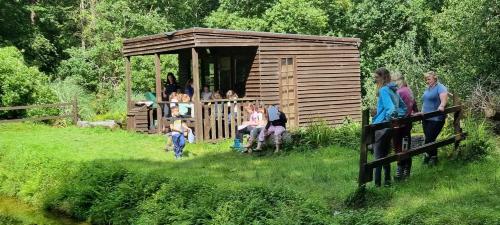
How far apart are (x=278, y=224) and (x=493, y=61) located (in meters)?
13.1

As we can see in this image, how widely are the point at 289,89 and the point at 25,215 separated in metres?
8.77

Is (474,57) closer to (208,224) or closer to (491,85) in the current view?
(491,85)

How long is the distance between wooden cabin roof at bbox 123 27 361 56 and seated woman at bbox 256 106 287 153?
9.98 feet

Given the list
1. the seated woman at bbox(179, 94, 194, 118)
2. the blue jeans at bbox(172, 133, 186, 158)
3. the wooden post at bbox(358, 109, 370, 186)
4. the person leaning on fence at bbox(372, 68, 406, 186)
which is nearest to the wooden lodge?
the seated woman at bbox(179, 94, 194, 118)

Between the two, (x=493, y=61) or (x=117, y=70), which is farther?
(x=117, y=70)

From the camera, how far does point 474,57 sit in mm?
17281

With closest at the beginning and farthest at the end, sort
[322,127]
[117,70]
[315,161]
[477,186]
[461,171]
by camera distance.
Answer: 1. [477,186]
2. [461,171]
3. [315,161]
4. [322,127]
5. [117,70]

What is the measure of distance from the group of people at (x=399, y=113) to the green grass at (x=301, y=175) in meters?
0.25

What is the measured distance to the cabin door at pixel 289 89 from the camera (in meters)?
15.9

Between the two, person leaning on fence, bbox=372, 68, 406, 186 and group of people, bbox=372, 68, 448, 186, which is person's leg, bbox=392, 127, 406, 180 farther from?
person leaning on fence, bbox=372, 68, 406, 186

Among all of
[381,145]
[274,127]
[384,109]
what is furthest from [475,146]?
[274,127]

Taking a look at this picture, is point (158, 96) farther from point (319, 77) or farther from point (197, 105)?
point (319, 77)

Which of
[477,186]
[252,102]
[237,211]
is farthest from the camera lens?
[252,102]

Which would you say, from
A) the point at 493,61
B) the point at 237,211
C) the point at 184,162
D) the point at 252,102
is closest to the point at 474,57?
the point at 493,61
